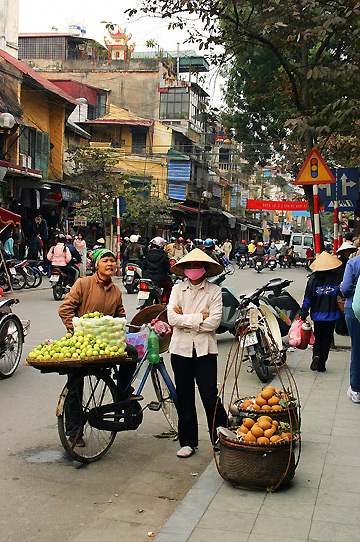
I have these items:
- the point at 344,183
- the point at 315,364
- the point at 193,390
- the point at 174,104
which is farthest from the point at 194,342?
the point at 174,104

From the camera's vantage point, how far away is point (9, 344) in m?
8.18

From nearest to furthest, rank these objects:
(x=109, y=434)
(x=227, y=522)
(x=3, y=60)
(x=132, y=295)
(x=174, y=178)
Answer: (x=227, y=522) < (x=109, y=434) < (x=132, y=295) < (x=3, y=60) < (x=174, y=178)

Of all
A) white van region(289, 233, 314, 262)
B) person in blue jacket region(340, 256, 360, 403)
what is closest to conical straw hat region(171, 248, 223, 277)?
person in blue jacket region(340, 256, 360, 403)

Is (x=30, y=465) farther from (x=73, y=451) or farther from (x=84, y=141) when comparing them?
(x=84, y=141)

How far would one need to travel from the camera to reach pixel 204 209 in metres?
52.7

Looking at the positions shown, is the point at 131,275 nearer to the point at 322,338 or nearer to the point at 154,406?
the point at 322,338

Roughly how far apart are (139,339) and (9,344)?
10.3 feet

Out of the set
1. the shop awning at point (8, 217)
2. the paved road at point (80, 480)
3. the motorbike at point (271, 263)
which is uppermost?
the shop awning at point (8, 217)

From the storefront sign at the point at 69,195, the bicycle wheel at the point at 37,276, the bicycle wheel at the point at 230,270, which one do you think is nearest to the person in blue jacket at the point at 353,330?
the bicycle wheel at the point at 230,270

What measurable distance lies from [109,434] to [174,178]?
40527mm

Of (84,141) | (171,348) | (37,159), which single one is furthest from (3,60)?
(171,348)

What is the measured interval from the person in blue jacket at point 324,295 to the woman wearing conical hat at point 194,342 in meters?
3.36

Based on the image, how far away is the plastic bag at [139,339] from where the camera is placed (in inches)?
221

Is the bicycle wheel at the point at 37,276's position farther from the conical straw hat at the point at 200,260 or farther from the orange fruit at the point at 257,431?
the orange fruit at the point at 257,431
